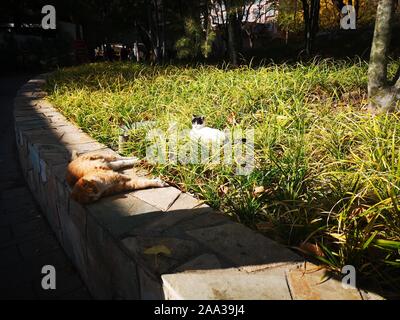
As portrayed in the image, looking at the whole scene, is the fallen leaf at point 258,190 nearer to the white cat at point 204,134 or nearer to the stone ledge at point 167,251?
the stone ledge at point 167,251

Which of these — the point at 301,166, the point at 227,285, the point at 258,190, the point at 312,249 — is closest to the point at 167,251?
the point at 227,285

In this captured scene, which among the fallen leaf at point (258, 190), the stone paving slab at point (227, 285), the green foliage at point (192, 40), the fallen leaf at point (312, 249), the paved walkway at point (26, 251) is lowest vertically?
the paved walkway at point (26, 251)

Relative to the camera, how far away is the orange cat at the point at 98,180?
Result: 2473mm

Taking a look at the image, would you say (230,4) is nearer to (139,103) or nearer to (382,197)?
(139,103)

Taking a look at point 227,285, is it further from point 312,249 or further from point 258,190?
point 258,190

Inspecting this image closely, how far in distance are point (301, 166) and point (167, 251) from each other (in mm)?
1205

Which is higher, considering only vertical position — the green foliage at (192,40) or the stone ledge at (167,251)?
the green foliage at (192,40)

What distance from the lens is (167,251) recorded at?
1.86 m

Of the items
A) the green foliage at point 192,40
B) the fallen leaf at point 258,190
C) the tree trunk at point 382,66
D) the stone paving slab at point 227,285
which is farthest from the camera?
the green foliage at point 192,40

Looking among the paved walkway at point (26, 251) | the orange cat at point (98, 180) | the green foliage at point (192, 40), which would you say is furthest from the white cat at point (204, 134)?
the green foliage at point (192, 40)

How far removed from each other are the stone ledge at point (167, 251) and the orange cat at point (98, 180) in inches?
2.7

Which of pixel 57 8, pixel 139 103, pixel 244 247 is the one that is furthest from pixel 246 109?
pixel 57 8

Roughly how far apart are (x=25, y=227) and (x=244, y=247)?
248 cm

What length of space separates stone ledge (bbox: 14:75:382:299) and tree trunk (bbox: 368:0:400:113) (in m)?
2.85
